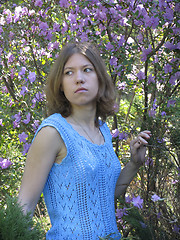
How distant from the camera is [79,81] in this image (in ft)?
5.75

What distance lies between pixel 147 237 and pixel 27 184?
1.89 feet

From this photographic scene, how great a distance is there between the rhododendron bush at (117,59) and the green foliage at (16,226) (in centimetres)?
111

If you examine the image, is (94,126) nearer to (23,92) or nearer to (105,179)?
(105,179)

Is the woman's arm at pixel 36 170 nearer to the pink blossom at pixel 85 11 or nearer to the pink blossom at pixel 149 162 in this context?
the pink blossom at pixel 149 162

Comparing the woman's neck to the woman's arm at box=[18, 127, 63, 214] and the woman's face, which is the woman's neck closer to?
the woman's face

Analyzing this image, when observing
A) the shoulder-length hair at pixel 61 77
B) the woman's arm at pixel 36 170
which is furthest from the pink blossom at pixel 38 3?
the woman's arm at pixel 36 170

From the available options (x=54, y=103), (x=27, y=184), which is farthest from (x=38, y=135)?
(x=54, y=103)

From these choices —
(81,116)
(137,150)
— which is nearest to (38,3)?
(81,116)

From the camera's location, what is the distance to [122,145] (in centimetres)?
322

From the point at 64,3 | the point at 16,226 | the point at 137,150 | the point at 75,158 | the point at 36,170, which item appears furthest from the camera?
the point at 64,3

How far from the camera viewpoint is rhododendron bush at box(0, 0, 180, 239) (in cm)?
240

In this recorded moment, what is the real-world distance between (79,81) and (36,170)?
0.49 metres

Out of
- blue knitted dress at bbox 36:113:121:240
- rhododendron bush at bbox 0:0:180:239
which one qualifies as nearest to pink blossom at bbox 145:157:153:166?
rhododendron bush at bbox 0:0:180:239

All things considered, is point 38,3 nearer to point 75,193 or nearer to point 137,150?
point 137,150
